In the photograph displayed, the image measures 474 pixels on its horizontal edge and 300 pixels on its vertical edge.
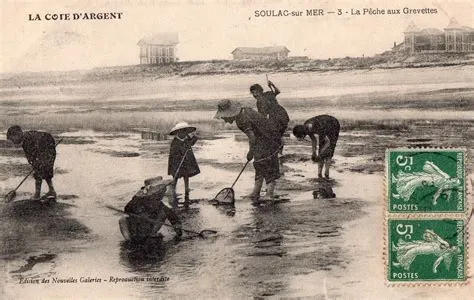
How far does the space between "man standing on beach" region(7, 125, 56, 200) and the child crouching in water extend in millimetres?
365

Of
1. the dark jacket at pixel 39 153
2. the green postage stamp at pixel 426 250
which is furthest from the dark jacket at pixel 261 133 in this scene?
the dark jacket at pixel 39 153

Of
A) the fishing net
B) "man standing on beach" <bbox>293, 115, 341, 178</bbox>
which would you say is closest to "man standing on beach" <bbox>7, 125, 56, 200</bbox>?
the fishing net

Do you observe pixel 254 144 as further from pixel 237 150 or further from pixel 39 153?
pixel 39 153

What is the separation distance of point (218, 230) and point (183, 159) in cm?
24

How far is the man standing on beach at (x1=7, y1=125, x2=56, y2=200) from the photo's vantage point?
2.16m

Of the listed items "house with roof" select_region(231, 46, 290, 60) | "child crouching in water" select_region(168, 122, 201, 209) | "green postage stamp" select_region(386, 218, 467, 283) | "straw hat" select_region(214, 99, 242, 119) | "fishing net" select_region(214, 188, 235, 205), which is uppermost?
"house with roof" select_region(231, 46, 290, 60)

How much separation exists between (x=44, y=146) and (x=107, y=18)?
0.44m

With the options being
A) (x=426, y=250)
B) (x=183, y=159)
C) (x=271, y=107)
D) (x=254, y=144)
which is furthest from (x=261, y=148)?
(x=426, y=250)

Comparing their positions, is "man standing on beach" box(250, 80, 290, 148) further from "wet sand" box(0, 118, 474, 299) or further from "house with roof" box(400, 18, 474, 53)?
"house with roof" box(400, 18, 474, 53)

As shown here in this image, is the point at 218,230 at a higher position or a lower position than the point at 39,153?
lower

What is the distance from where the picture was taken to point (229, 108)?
86.1 inches

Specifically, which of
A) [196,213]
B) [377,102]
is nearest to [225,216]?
[196,213]

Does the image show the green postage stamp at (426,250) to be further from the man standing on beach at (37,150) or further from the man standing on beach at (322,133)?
the man standing on beach at (37,150)

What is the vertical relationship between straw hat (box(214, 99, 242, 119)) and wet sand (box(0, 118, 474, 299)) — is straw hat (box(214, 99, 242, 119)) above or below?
above
